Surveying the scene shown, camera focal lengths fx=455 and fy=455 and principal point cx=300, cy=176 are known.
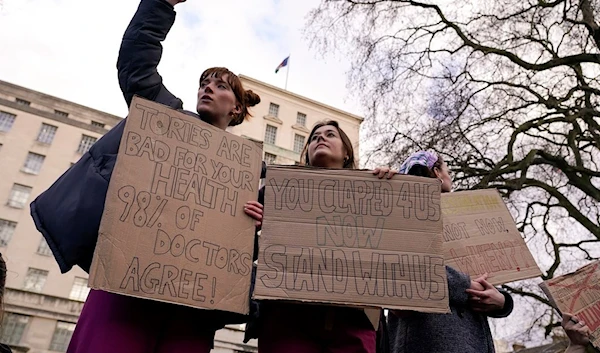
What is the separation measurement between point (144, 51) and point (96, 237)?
0.90 m

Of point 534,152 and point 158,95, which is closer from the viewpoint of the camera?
point 158,95

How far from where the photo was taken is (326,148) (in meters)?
2.55

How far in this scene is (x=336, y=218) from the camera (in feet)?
6.46

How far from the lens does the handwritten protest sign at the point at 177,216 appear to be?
5.39 ft

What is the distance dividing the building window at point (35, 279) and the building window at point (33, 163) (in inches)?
234

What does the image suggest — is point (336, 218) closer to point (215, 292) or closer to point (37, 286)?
point (215, 292)

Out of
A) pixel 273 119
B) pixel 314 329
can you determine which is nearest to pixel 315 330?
pixel 314 329

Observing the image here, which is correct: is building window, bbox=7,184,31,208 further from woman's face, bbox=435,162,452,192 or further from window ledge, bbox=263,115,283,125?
woman's face, bbox=435,162,452,192

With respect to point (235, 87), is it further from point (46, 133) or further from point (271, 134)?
point (46, 133)

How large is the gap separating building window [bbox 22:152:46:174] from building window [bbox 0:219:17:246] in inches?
124

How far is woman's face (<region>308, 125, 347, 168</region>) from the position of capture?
8.36 ft

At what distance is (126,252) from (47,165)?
2823 centimetres

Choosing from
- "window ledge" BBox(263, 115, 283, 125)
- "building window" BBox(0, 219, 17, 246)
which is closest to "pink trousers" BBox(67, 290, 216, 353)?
"building window" BBox(0, 219, 17, 246)

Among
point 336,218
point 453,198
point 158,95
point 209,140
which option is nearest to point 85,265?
point 209,140
